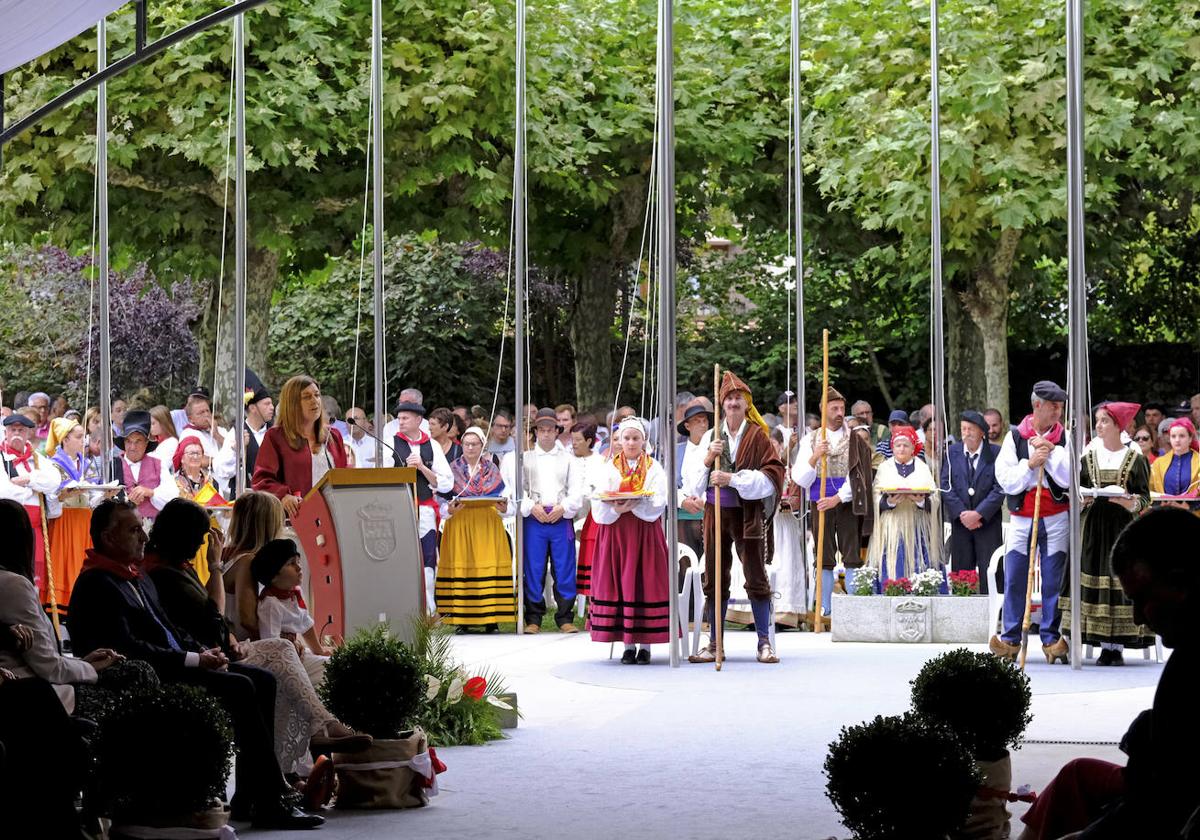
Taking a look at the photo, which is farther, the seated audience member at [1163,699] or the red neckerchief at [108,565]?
the red neckerchief at [108,565]

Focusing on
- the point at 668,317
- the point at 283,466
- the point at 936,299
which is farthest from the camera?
the point at 936,299

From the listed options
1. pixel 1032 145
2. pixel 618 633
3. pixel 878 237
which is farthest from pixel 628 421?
pixel 878 237

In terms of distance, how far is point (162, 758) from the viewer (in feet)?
21.0

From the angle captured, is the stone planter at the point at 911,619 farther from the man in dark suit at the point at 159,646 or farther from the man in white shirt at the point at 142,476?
the man in dark suit at the point at 159,646

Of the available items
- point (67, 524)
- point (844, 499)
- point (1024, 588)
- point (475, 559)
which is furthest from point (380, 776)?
point (844, 499)

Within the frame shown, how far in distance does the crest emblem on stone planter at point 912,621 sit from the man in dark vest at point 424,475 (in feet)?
12.3

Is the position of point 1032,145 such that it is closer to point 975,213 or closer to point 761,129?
point 975,213

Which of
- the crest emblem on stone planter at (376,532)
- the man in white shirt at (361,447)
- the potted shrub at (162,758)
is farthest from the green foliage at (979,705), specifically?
the man in white shirt at (361,447)

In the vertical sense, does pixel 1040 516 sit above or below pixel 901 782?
above

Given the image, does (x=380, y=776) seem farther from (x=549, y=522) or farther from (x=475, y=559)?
(x=549, y=522)

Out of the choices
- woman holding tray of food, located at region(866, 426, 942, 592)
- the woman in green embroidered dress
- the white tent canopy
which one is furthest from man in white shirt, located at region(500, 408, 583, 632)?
the white tent canopy

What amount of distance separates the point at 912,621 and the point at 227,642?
7.62 meters

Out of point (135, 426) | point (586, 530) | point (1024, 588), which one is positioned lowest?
point (1024, 588)

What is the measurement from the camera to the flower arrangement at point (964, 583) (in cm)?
1448
